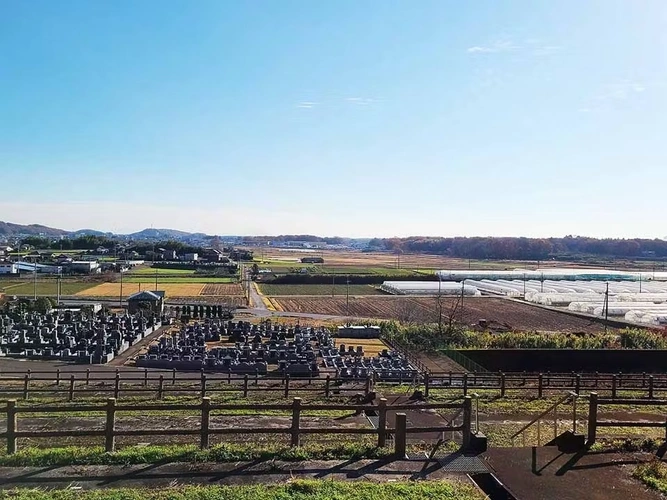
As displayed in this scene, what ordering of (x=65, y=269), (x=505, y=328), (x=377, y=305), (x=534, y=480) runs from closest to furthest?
(x=534, y=480), (x=505, y=328), (x=377, y=305), (x=65, y=269)

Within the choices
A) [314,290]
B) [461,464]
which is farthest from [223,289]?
[461,464]

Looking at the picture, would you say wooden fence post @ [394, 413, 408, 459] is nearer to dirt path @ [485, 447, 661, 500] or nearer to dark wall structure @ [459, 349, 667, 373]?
dirt path @ [485, 447, 661, 500]

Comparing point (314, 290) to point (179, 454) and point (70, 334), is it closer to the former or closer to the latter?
point (70, 334)

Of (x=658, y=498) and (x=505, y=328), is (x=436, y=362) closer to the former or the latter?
(x=505, y=328)

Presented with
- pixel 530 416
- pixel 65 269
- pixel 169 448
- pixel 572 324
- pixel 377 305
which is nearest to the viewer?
pixel 169 448

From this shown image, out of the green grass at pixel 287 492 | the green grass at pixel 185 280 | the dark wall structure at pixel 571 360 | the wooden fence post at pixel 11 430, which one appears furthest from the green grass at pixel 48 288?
the green grass at pixel 287 492

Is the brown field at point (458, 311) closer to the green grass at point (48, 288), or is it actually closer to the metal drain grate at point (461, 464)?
the green grass at point (48, 288)

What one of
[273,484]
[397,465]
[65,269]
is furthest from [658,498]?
[65,269]
